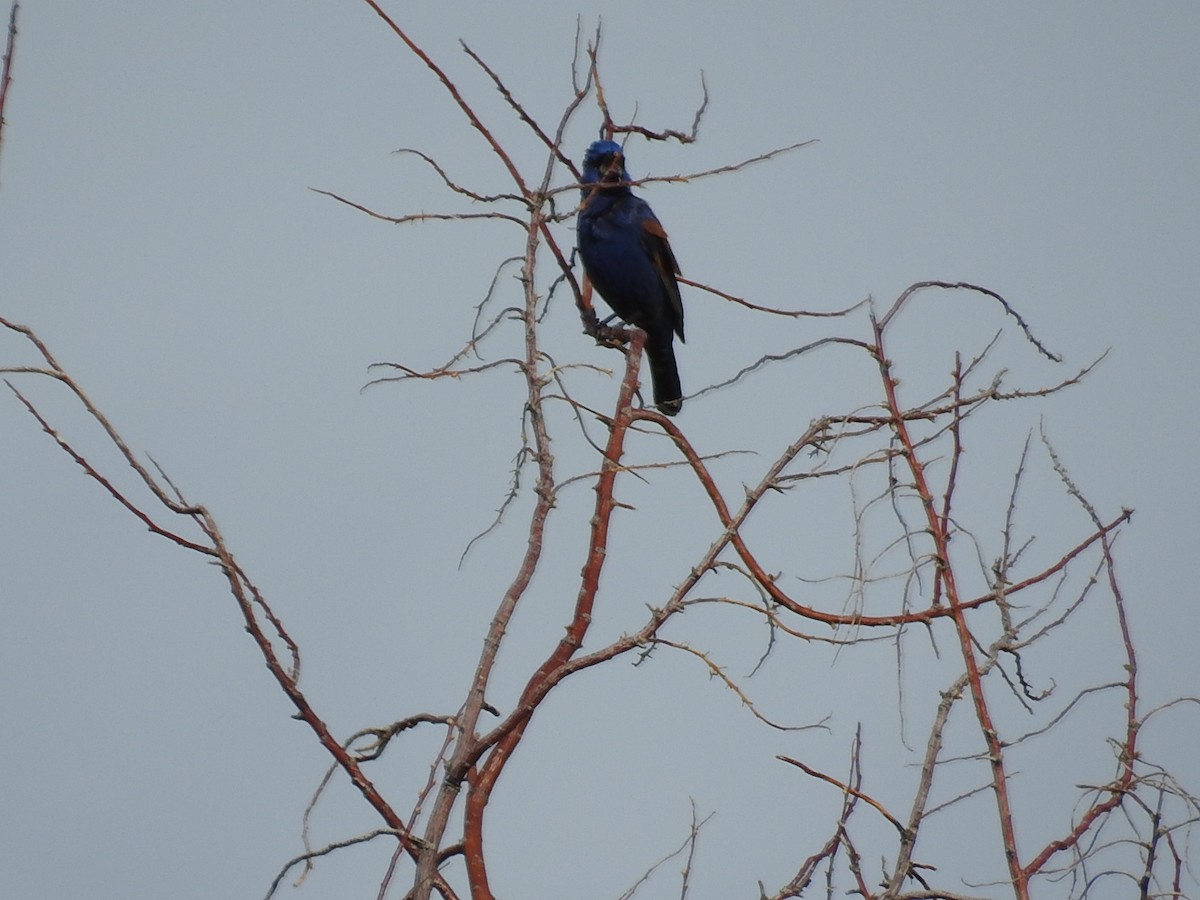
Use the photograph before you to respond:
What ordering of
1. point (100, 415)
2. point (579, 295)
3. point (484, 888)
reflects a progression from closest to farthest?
1. point (100, 415)
2. point (484, 888)
3. point (579, 295)

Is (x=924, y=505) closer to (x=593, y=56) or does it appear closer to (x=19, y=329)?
(x=593, y=56)

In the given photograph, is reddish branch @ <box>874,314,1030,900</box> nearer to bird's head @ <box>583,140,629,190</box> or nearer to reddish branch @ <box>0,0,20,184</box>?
reddish branch @ <box>0,0,20,184</box>

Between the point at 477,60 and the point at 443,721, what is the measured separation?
120cm

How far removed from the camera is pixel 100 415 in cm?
195

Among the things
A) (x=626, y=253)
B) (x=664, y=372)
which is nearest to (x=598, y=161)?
(x=626, y=253)

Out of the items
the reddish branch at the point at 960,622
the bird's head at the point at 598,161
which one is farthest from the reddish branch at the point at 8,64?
the bird's head at the point at 598,161

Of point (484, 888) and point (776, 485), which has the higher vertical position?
point (776, 485)

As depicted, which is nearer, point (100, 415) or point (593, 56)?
point (100, 415)

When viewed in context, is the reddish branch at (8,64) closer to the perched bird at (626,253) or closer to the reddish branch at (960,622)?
the reddish branch at (960,622)

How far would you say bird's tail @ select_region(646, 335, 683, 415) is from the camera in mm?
6979

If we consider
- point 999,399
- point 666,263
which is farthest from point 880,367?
point 666,263

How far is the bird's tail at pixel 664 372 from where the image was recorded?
698 cm

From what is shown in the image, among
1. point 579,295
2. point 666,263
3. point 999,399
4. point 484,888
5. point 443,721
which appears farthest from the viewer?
point 666,263

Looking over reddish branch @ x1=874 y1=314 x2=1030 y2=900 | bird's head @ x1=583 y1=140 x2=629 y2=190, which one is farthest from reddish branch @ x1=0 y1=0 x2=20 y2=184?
bird's head @ x1=583 y1=140 x2=629 y2=190
